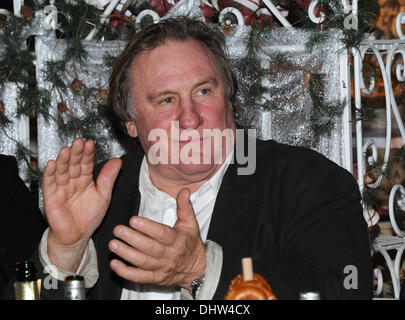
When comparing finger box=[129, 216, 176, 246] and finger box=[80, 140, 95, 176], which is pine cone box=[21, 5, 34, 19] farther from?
finger box=[129, 216, 176, 246]

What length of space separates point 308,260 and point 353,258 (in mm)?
125

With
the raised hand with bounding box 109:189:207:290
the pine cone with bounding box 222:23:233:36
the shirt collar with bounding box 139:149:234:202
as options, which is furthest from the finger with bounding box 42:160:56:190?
the pine cone with bounding box 222:23:233:36

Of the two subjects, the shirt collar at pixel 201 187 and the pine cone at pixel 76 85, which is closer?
the shirt collar at pixel 201 187

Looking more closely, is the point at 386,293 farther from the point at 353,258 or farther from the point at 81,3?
the point at 81,3

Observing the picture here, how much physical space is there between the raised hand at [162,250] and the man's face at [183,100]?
58cm

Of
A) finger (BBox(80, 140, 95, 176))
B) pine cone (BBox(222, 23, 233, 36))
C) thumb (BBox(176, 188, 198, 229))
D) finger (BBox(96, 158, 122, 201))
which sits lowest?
thumb (BBox(176, 188, 198, 229))

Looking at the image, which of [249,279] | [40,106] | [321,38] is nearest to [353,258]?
[249,279]

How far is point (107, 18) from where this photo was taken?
2998 mm

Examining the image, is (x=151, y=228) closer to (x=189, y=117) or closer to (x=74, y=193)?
(x=74, y=193)

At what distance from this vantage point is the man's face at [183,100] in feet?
6.48

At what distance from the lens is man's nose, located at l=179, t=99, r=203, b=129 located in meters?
1.93

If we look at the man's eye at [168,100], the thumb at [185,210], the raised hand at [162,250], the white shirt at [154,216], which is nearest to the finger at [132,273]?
the raised hand at [162,250]

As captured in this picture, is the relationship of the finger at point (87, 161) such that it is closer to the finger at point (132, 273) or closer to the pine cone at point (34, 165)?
the finger at point (132, 273)

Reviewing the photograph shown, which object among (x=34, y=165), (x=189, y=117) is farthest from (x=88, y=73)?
(x=189, y=117)
